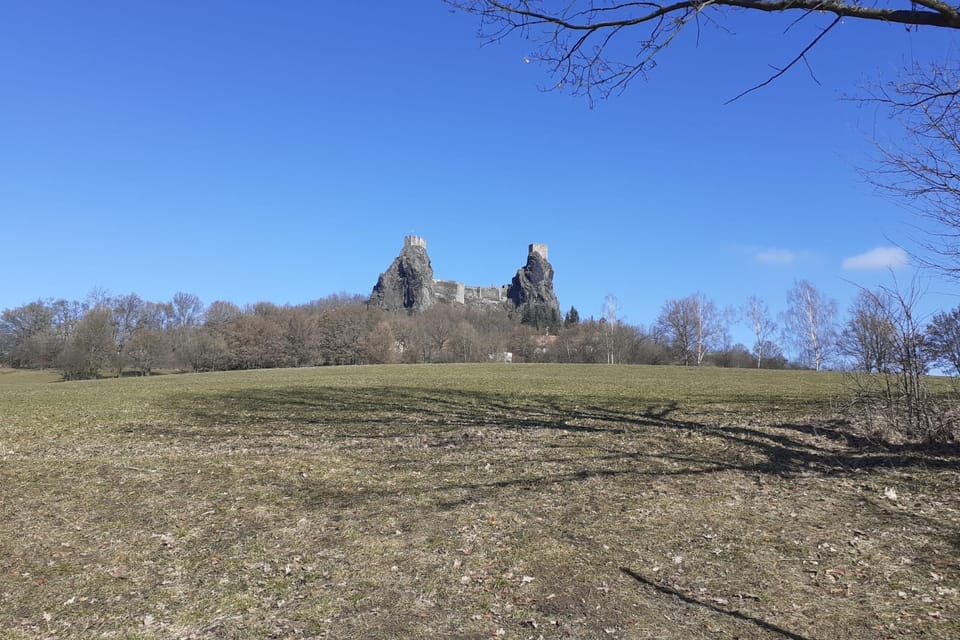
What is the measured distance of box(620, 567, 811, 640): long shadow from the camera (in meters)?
4.01

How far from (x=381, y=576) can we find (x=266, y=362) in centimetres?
7157

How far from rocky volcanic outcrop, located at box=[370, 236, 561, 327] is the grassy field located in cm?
13000

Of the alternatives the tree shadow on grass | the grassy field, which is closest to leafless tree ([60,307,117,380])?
the tree shadow on grass

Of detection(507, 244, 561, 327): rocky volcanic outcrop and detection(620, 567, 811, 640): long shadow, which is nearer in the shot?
detection(620, 567, 811, 640): long shadow

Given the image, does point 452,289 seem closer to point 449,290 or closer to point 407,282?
point 449,290

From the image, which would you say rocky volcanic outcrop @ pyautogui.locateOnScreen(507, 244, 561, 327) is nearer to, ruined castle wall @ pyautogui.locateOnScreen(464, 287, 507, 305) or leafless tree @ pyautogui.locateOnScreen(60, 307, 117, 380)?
ruined castle wall @ pyautogui.locateOnScreen(464, 287, 507, 305)

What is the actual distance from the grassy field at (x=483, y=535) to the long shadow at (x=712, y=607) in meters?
0.02

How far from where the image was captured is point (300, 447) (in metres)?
9.76

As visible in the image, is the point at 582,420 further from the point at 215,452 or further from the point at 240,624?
A: the point at 240,624

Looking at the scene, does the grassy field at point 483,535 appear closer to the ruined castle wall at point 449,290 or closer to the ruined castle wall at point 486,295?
the ruined castle wall at point 449,290

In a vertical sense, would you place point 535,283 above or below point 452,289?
above

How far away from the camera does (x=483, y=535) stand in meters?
5.73

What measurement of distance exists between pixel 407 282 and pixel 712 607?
535ft

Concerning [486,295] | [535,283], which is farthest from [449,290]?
[535,283]
